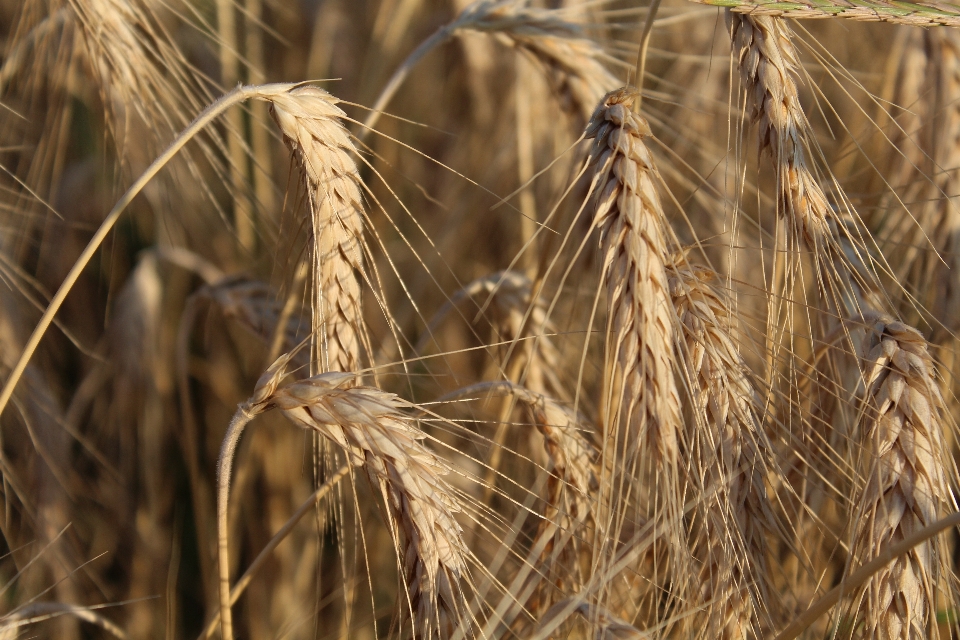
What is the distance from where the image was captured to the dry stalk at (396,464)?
0.65 metres

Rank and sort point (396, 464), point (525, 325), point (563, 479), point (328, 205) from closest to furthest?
point (396, 464) → point (328, 205) → point (563, 479) → point (525, 325)

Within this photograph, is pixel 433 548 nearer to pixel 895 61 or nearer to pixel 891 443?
pixel 891 443

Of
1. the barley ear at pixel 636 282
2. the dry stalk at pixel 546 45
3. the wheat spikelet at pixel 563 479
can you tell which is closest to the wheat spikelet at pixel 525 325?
the wheat spikelet at pixel 563 479

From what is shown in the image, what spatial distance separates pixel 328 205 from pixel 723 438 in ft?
1.46

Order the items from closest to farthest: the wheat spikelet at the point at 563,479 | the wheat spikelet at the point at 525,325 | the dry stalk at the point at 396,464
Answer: the dry stalk at the point at 396,464 → the wheat spikelet at the point at 563,479 → the wheat spikelet at the point at 525,325

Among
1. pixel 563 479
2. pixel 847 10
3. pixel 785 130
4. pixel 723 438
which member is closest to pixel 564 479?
pixel 563 479

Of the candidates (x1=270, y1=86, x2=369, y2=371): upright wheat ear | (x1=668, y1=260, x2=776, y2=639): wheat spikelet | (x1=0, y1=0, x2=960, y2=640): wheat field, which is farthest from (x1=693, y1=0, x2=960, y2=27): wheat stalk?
(x1=270, y1=86, x2=369, y2=371): upright wheat ear

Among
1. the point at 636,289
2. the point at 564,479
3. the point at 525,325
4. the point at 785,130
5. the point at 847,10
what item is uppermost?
the point at 847,10

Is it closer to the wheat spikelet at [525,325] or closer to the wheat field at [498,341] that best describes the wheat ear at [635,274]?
the wheat field at [498,341]

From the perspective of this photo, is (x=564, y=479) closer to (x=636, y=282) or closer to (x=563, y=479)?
(x=563, y=479)

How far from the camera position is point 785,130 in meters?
0.75

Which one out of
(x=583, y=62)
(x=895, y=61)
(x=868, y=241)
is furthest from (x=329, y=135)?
(x=895, y=61)

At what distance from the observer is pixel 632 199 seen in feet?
2.24

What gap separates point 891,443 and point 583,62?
0.68m
